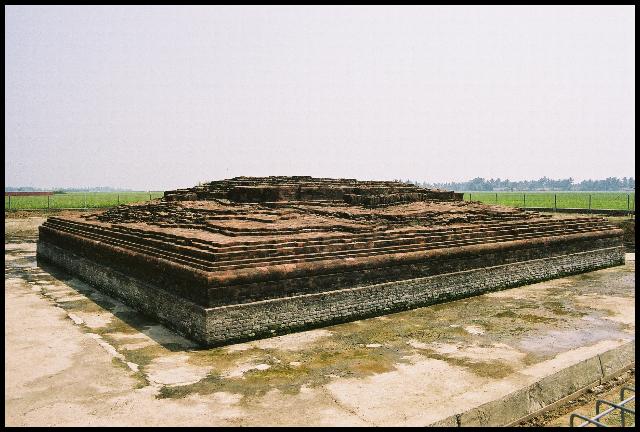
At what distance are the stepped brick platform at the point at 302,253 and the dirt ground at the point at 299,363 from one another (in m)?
0.34

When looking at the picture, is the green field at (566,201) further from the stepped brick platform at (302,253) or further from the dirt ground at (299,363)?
the dirt ground at (299,363)

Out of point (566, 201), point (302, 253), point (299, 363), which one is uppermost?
point (302, 253)

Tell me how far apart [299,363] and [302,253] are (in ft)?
6.82

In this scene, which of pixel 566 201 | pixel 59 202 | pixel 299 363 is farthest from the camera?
pixel 566 201

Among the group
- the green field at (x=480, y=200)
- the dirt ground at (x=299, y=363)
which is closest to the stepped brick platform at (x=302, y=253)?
the dirt ground at (x=299, y=363)

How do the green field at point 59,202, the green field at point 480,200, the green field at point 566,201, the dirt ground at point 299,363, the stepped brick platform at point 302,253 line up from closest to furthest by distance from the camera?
the dirt ground at point 299,363
the stepped brick platform at point 302,253
the green field at point 59,202
the green field at point 480,200
the green field at point 566,201

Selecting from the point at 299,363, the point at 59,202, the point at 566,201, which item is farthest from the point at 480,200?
the point at 299,363

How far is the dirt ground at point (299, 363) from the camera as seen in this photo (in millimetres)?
4773

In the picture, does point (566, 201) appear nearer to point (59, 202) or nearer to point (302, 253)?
point (59, 202)

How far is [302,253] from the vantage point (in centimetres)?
778

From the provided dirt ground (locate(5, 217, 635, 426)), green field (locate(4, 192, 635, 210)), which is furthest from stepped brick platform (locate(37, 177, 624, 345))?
green field (locate(4, 192, 635, 210))

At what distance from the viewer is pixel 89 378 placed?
5594mm

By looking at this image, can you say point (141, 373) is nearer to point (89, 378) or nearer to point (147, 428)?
point (89, 378)

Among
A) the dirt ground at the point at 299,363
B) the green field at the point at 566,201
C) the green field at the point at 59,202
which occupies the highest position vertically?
the green field at the point at 566,201
